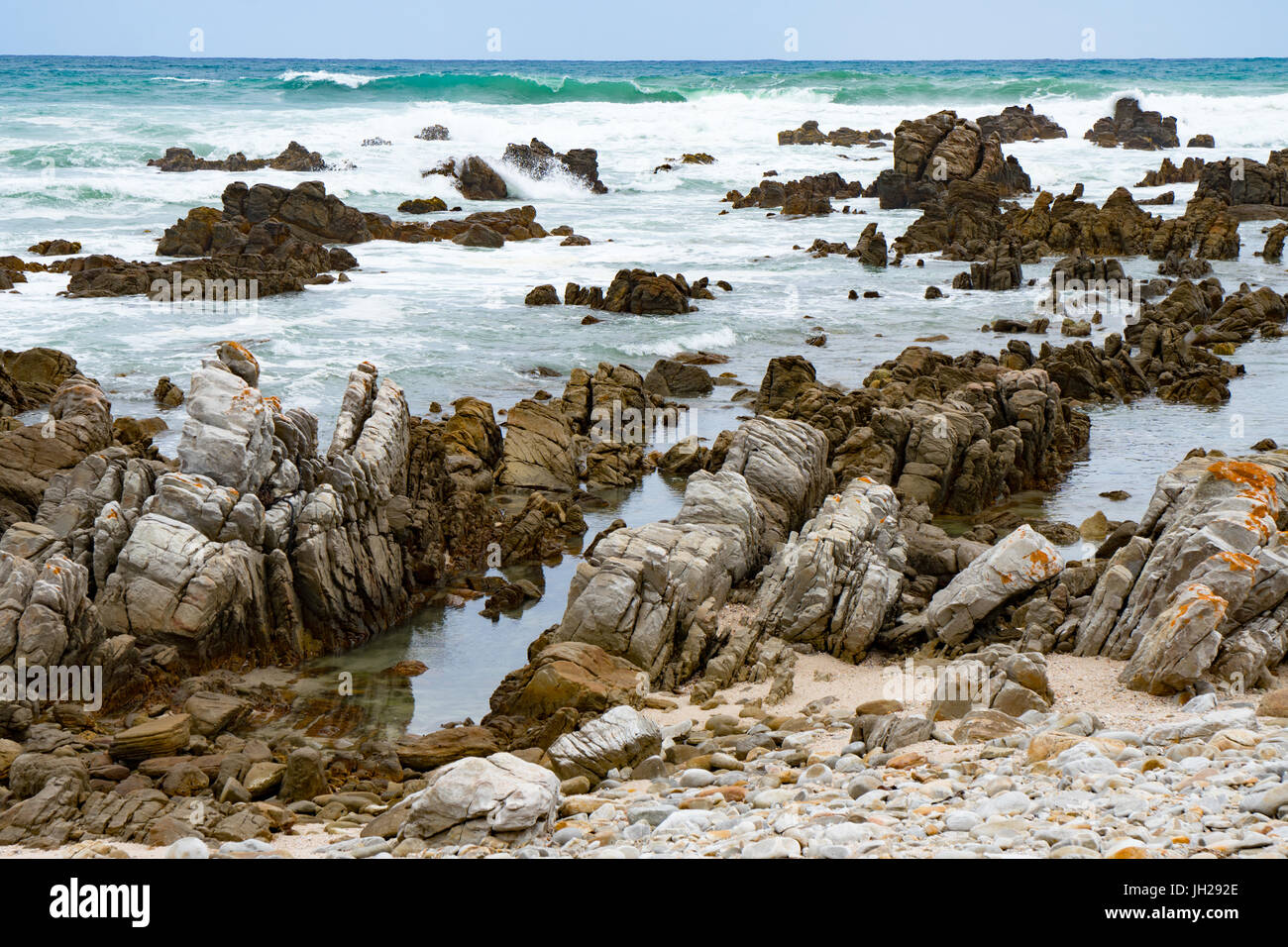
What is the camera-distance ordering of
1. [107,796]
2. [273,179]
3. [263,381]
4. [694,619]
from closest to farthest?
[107,796] → [694,619] → [263,381] → [273,179]

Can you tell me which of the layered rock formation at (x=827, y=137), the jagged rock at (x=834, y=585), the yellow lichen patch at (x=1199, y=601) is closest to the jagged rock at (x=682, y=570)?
the jagged rock at (x=834, y=585)

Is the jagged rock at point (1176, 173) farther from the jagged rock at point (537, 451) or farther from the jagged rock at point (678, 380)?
the jagged rock at point (537, 451)

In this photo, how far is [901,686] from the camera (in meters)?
11.3

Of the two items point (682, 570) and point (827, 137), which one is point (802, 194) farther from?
point (682, 570)

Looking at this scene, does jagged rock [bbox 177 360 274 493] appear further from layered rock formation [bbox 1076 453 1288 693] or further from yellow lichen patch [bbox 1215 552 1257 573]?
yellow lichen patch [bbox 1215 552 1257 573]

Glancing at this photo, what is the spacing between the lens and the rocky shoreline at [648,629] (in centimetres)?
754

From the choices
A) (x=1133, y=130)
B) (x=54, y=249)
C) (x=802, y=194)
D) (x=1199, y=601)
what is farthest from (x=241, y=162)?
(x=1199, y=601)

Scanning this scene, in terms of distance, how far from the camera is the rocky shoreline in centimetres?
754

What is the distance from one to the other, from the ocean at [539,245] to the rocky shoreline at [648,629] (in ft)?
3.79

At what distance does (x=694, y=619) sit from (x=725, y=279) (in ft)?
84.8

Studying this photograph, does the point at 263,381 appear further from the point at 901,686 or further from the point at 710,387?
the point at 901,686

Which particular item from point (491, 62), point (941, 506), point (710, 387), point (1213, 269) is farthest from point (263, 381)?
point (491, 62)

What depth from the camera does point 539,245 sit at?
4397 centimetres

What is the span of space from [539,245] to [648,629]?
33216 millimetres
